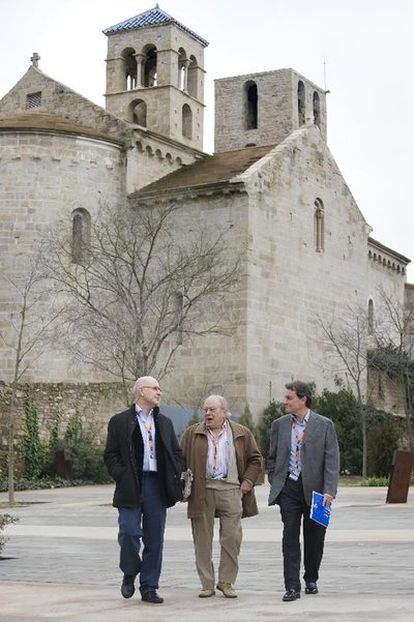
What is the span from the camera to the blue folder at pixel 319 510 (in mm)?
9672

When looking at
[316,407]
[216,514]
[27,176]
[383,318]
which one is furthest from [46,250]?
[216,514]

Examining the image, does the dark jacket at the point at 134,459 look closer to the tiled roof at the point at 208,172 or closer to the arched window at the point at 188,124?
the tiled roof at the point at 208,172

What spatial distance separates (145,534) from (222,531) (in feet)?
2.14

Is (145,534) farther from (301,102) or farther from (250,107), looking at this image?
(250,107)

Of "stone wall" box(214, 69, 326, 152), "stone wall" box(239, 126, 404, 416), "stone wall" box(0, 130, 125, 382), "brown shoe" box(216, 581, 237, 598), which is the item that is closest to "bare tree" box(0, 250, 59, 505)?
"stone wall" box(0, 130, 125, 382)

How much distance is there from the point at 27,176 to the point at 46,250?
273cm

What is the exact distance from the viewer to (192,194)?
39.0 m

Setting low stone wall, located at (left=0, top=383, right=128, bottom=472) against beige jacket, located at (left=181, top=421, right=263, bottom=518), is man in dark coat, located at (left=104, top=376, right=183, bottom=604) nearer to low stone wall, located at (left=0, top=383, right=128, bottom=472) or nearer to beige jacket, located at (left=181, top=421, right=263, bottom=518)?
beige jacket, located at (left=181, top=421, right=263, bottom=518)

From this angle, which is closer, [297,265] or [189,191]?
[189,191]

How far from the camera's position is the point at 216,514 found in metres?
10.1

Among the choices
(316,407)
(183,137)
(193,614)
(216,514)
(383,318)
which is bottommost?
(193,614)

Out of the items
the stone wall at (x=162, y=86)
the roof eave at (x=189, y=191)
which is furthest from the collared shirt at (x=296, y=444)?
the stone wall at (x=162, y=86)

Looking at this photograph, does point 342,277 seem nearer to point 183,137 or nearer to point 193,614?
point 183,137

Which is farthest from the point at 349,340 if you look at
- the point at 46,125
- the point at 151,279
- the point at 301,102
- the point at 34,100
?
the point at 301,102
